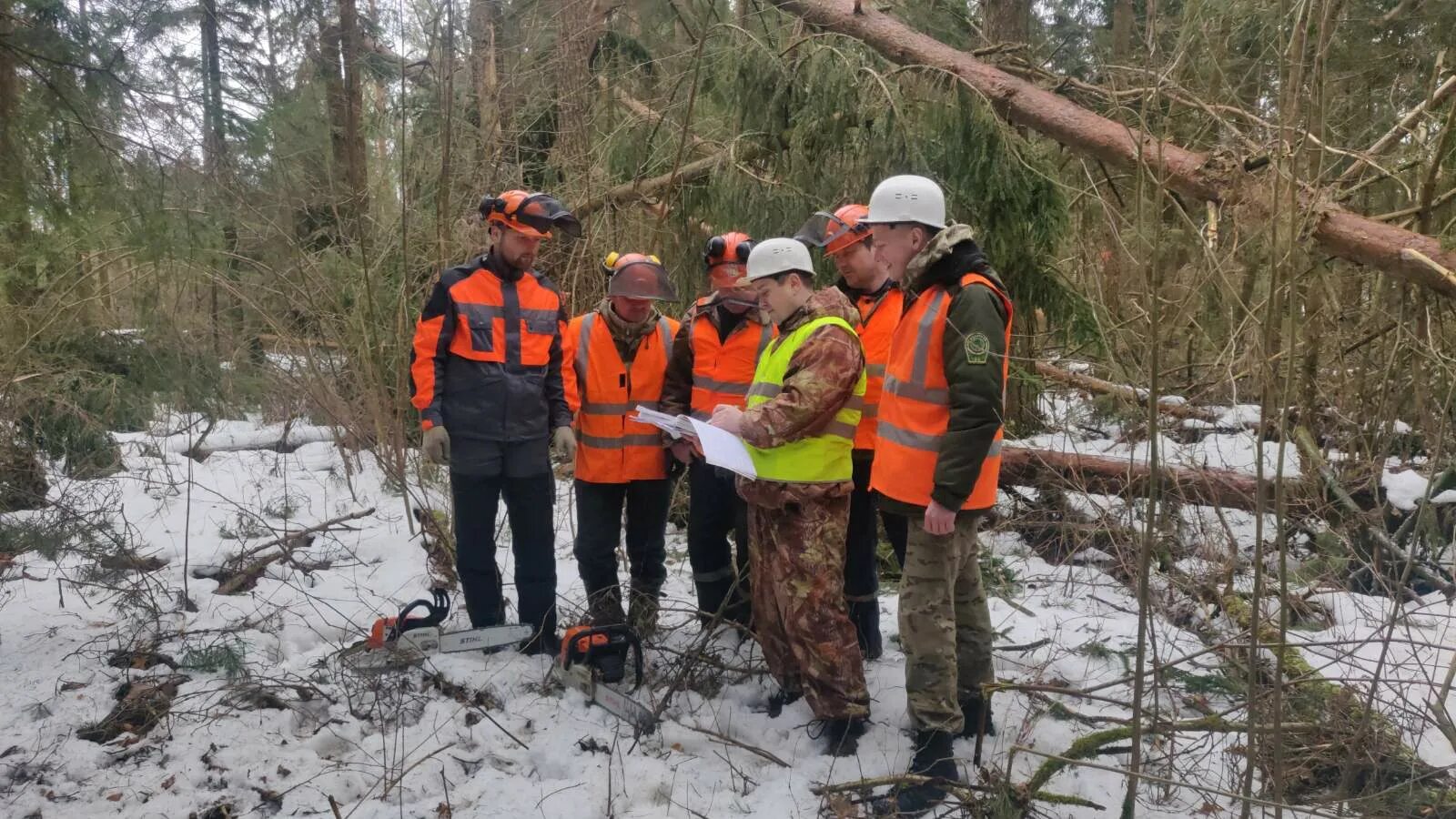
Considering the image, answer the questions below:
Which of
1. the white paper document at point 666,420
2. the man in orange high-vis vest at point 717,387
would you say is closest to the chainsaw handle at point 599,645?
the man in orange high-vis vest at point 717,387

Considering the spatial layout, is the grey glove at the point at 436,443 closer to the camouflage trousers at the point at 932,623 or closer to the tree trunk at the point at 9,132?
the tree trunk at the point at 9,132

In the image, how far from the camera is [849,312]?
3.72 meters

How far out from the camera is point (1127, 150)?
5180 mm

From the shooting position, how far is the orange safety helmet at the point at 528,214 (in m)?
4.09

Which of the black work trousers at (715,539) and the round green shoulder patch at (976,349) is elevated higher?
the round green shoulder patch at (976,349)

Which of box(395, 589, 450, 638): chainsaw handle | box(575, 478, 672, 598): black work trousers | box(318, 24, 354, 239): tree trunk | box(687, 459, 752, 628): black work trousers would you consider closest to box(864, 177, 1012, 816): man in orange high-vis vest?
box(687, 459, 752, 628): black work trousers

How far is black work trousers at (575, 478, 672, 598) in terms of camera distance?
14.1ft

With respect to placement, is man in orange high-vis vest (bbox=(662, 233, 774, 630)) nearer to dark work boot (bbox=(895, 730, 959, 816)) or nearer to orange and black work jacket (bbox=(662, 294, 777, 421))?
orange and black work jacket (bbox=(662, 294, 777, 421))

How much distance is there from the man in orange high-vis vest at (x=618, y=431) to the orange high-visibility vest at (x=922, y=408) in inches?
52.9

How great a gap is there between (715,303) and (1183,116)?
3942 mm

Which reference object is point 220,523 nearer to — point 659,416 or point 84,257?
point 84,257

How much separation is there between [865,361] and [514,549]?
1.91 meters

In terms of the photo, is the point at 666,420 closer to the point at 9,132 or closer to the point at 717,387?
the point at 717,387

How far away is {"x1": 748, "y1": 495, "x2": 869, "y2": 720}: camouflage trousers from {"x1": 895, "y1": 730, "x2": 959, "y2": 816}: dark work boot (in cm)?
34
